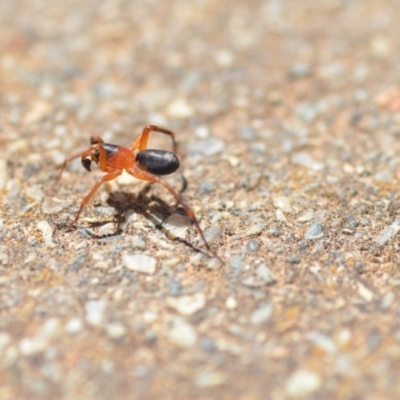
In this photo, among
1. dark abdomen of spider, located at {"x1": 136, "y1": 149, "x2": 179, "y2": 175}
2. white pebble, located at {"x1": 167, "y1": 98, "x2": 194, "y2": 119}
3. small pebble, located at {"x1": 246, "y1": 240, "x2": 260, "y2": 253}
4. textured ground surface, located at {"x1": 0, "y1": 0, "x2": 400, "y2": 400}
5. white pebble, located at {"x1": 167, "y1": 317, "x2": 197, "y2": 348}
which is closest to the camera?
textured ground surface, located at {"x1": 0, "y1": 0, "x2": 400, "y2": 400}

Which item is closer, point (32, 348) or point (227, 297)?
point (32, 348)

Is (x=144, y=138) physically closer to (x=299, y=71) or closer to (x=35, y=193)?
(x=35, y=193)

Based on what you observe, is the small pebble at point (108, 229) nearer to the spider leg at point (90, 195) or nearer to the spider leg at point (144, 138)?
the spider leg at point (90, 195)

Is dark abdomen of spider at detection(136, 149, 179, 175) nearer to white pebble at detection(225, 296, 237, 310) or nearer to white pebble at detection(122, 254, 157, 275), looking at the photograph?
Result: white pebble at detection(122, 254, 157, 275)

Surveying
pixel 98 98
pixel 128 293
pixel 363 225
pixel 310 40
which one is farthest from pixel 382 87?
pixel 128 293

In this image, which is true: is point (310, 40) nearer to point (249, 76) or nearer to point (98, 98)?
point (249, 76)

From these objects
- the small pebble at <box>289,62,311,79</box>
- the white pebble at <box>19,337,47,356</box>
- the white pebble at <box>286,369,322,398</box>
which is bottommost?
the white pebble at <box>19,337,47,356</box>

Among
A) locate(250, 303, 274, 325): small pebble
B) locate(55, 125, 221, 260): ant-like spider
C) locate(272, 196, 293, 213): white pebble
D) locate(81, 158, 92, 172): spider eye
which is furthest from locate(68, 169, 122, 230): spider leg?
locate(250, 303, 274, 325): small pebble
